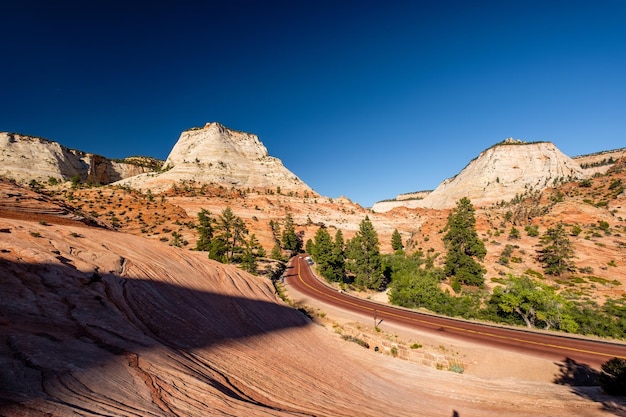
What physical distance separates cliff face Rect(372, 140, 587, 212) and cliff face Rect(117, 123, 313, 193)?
7139cm

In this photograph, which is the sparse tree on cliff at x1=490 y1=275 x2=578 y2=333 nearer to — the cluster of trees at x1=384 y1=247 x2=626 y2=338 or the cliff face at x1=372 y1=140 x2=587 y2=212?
the cluster of trees at x1=384 y1=247 x2=626 y2=338

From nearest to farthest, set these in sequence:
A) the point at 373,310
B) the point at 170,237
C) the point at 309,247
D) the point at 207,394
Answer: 1. the point at 207,394
2. the point at 373,310
3. the point at 170,237
4. the point at 309,247

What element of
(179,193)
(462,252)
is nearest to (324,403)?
(462,252)

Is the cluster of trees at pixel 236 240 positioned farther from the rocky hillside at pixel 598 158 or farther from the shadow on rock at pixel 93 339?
the rocky hillside at pixel 598 158

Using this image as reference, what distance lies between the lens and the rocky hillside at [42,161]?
251 feet

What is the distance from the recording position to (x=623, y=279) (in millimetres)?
36281

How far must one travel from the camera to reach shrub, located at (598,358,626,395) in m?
7.89

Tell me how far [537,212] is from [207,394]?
79.0m

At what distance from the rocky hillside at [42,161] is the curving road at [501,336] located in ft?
320

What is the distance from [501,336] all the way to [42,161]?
120474 millimetres

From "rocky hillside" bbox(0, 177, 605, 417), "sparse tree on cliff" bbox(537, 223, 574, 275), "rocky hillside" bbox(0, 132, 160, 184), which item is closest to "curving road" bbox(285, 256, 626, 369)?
"rocky hillside" bbox(0, 177, 605, 417)

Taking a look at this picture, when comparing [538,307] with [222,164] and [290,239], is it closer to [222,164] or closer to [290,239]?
[290,239]

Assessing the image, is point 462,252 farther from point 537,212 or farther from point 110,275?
point 110,275

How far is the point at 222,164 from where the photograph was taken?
10356cm
